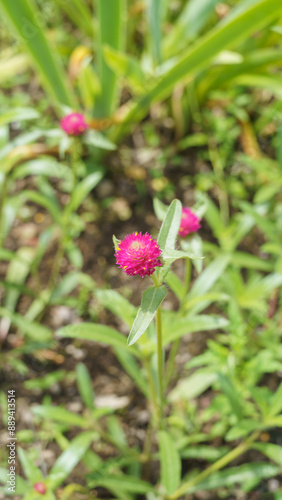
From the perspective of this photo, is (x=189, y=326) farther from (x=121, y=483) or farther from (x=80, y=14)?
(x=80, y=14)

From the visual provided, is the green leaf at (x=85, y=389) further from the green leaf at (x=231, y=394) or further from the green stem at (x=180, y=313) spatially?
the green leaf at (x=231, y=394)

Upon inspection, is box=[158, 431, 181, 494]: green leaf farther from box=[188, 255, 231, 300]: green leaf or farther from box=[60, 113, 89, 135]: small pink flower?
box=[60, 113, 89, 135]: small pink flower

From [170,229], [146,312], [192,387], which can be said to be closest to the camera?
[146,312]

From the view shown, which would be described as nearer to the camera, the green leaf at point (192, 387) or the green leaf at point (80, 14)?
the green leaf at point (192, 387)

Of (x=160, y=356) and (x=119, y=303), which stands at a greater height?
(x=119, y=303)

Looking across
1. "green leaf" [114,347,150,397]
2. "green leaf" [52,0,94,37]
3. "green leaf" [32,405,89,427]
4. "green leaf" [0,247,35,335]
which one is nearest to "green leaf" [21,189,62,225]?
"green leaf" [0,247,35,335]

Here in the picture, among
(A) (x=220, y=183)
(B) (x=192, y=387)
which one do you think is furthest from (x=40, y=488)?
(A) (x=220, y=183)

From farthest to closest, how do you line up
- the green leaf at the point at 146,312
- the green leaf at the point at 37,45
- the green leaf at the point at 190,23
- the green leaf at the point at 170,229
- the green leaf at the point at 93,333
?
the green leaf at the point at 190,23 < the green leaf at the point at 37,45 < the green leaf at the point at 93,333 < the green leaf at the point at 170,229 < the green leaf at the point at 146,312

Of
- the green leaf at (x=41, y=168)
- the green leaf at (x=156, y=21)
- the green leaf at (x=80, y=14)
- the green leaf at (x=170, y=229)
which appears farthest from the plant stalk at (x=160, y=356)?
the green leaf at (x=80, y=14)
